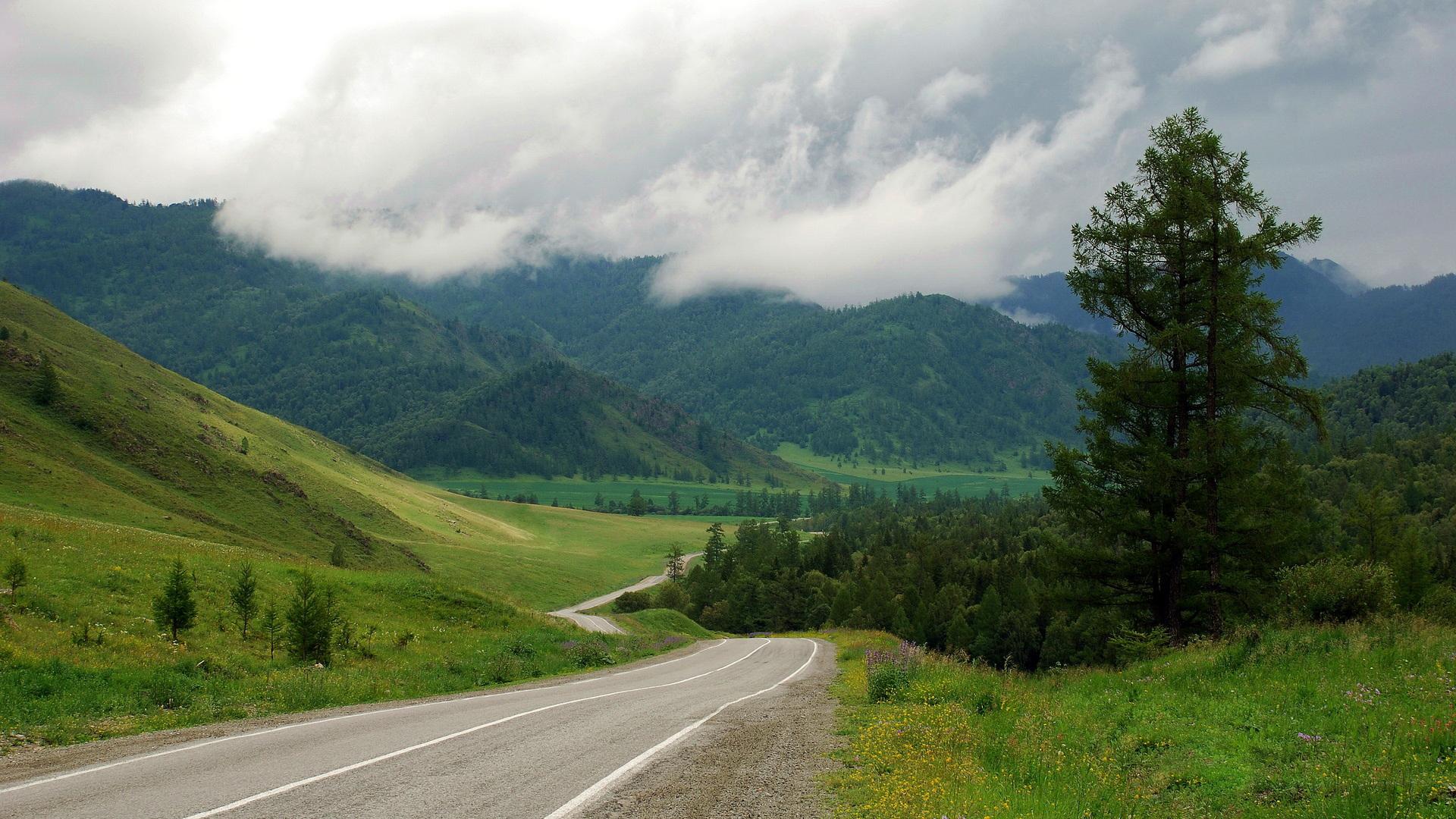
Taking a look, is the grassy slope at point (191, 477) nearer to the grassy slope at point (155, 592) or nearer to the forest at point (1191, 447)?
the grassy slope at point (155, 592)

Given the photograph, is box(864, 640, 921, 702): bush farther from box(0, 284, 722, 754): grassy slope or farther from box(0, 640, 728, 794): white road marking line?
box(0, 284, 722, 754): grassy slope

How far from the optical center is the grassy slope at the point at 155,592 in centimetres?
1764

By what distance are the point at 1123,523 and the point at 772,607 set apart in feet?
335

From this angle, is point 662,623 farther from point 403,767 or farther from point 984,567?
point 984,567

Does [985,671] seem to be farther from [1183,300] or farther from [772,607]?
[772,607]

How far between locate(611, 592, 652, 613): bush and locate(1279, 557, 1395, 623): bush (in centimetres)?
9907

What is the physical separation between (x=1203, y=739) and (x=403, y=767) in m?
12.1

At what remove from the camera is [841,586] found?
115375 millimetres

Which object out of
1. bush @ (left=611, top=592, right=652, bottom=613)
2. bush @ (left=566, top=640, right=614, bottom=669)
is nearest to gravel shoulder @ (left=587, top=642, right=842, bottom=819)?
bush @ (left=566, top=640, right=614, bottom=669)

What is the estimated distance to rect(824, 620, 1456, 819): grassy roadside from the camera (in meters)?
9.08

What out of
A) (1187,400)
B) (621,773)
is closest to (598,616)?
(1187,400)

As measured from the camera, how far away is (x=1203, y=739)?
11875mm

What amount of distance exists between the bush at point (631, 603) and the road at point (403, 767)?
98.2 meters

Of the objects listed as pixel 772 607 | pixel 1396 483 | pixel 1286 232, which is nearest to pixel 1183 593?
pixel 1286 232
